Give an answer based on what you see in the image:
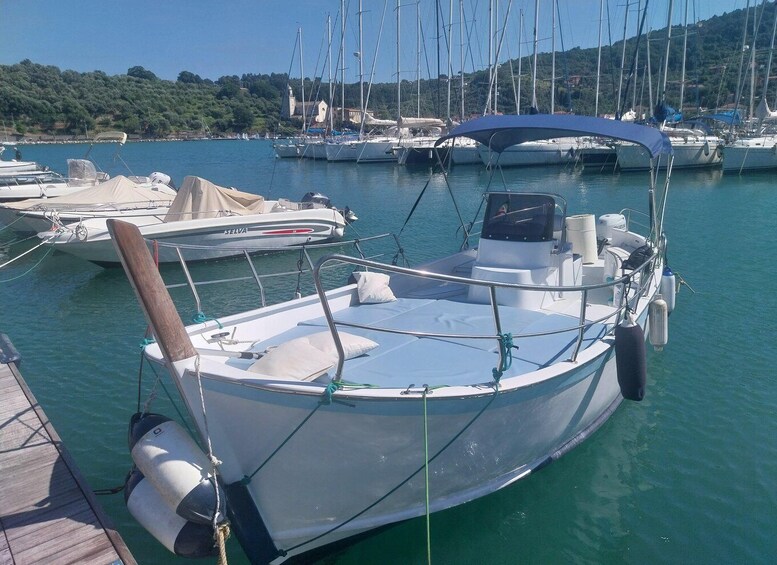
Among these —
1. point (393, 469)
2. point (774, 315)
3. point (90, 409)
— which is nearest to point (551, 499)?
point (393, 469)

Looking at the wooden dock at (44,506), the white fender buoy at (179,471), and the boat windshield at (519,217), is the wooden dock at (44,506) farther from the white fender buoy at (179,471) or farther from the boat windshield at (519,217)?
the boat windshield at (519,217)

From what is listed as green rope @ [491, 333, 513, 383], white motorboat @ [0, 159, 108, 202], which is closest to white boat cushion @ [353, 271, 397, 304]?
green rope @ [491, 333, 513, 383]

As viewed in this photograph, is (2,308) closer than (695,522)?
No

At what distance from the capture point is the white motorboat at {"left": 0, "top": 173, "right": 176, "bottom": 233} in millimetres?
17938

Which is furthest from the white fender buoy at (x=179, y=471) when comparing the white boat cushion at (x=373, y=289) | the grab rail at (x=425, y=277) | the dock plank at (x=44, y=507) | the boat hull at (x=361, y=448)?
the white boat cushion at (x=373, y=289)

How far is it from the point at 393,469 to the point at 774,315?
939 centimetres

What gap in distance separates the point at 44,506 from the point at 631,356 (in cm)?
536

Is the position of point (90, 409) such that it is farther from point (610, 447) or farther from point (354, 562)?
point (610, 447)

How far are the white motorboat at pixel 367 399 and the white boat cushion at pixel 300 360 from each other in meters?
0.02

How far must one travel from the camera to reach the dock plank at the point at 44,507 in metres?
4.49

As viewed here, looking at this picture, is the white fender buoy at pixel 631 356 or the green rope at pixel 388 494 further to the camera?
the white fender buoy at pixel 631 356

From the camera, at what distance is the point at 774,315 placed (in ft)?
36.4

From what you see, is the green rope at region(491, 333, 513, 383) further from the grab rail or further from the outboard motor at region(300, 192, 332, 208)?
the outboard motor at region(300, 192, 332, 208)

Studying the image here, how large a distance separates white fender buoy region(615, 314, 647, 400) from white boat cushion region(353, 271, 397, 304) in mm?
2838
